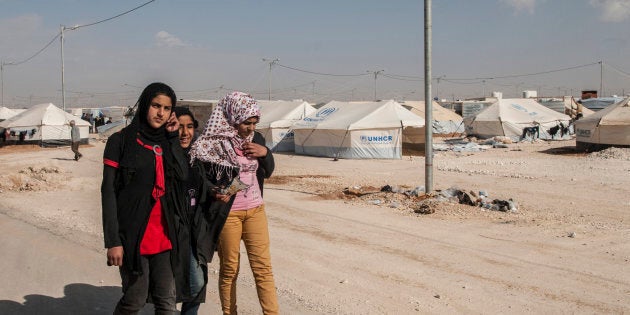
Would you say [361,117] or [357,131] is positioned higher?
[361,117]

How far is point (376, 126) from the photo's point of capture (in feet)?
74.8

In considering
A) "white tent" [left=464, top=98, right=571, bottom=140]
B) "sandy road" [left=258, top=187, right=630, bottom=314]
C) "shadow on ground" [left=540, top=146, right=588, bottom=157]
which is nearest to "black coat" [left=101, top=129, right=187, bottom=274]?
"sandy road" [left=258, top=187, right=630, bottom=314]

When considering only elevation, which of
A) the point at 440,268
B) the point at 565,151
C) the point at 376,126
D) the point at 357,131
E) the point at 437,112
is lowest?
the point at 440,268

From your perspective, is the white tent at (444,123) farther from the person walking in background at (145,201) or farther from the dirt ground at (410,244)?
the person walking in background at (145,201)

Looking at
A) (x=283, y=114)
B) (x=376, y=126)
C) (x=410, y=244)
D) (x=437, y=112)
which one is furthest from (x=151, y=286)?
(x=437, y=112)

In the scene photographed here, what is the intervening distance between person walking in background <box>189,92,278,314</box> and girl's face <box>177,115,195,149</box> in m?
0.15

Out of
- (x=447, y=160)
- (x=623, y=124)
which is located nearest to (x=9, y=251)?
(x=447, y=160)

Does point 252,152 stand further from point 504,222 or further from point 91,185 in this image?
point 91,185

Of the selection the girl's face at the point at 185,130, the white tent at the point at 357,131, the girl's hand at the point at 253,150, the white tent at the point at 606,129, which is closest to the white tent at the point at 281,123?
the white tent at the point at 357,131

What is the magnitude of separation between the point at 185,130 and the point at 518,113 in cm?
3150

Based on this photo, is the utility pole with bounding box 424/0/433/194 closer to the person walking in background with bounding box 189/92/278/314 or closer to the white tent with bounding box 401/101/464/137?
the person walking in background with bounding box 189/92/278/314

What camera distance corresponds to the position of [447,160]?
68.6 ft

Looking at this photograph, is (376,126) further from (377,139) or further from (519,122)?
(519,122)

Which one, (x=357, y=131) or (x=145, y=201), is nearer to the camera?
(x=145, y=201)
